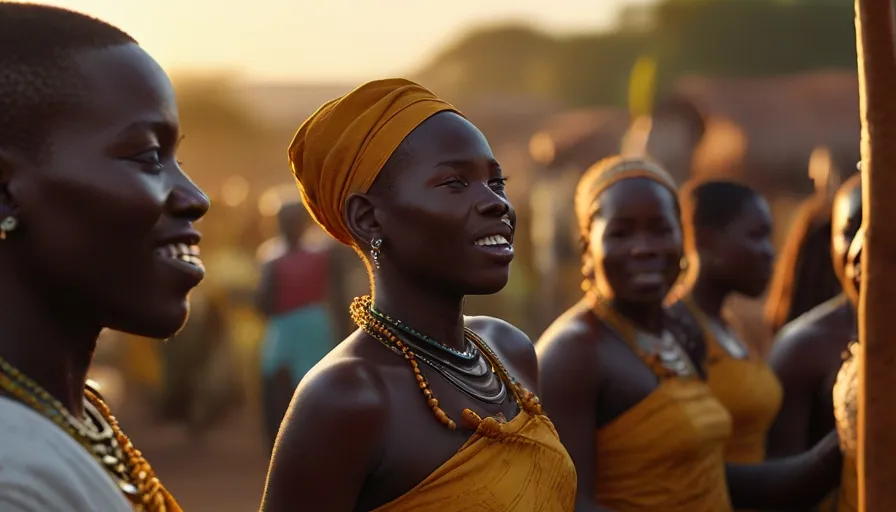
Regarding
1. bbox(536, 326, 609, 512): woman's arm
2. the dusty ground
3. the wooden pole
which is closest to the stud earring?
the wooden pole

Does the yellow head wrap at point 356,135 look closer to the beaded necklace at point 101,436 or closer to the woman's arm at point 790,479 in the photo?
the beaded necklace at point 101,436

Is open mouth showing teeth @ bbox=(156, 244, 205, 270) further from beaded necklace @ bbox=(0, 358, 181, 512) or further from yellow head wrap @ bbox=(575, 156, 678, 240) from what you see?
yellow head wrap @ bbox=(575, 156, 678, 240)

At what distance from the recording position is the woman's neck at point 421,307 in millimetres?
2617

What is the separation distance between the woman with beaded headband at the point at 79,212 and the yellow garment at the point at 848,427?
230 cm

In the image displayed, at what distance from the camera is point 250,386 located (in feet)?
41.5

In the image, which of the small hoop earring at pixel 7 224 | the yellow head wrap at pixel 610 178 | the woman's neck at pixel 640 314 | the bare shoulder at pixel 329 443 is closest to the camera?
the small hoop earring at pixel 7 224

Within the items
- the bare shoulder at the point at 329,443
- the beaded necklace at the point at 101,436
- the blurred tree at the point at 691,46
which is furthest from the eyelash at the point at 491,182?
the blurred tree at the point at 691,46

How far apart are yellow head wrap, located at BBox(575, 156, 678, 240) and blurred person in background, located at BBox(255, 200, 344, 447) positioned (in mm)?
4935

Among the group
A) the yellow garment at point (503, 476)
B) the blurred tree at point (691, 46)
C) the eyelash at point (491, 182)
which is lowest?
the blurred tree at point (691, 46)

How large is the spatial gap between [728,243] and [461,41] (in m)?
69.6

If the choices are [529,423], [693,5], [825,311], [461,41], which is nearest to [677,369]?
[825,311]

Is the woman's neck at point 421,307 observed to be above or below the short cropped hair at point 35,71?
below

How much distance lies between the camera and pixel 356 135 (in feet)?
8.52

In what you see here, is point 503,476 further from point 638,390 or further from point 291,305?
point 291,305
